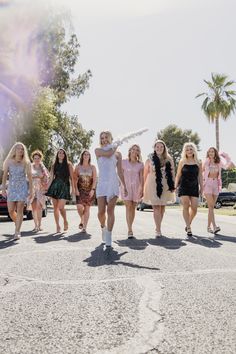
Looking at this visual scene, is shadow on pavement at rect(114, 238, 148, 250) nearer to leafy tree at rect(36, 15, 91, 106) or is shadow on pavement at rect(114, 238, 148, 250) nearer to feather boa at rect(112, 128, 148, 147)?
feather boa at rect(112, 128, 148, 147)

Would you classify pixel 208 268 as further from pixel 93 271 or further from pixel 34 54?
pixel 34 54

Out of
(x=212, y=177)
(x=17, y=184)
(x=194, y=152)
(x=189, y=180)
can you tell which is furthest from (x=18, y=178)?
(x=212, y=177)

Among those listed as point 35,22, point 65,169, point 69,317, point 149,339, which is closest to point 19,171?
point 65,169

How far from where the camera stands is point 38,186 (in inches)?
464

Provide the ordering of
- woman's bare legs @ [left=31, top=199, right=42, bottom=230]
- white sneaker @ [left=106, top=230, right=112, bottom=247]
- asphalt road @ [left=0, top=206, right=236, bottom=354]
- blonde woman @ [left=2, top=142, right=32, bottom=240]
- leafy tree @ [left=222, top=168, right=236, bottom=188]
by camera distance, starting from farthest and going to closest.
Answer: leafy tree @ [left=222, top=168, right=236, bottom=188]
woman's bare legs @ [left=31, top=199, right=42, bottom=230]
blonde woman @ [left=2, top=142, right=32, bottom=240]
white sneaker @ [left=106, top=230, right=112, bottom=247]
asphalt road @ [left=0, top=206, right=236, bottom=354]

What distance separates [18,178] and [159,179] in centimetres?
282

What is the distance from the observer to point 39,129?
31.8 metres

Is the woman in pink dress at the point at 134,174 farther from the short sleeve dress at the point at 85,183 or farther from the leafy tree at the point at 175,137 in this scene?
the leafy tree at the point at 175,137

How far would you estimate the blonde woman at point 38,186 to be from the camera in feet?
37.9

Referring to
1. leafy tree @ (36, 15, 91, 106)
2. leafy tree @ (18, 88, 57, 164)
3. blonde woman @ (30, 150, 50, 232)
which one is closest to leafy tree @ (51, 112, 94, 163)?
leafy tree @ (36, 15, 91, 106)

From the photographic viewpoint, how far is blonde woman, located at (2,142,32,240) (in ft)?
31.8

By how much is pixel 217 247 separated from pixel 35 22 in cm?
2419

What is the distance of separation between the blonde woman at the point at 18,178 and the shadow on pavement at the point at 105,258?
2.70m

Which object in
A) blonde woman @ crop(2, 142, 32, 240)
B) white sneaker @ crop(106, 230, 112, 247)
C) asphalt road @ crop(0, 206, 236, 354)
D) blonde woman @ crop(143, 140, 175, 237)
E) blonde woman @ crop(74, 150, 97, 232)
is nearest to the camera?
asphalt road @ crop(0, 206, 236, 354)
